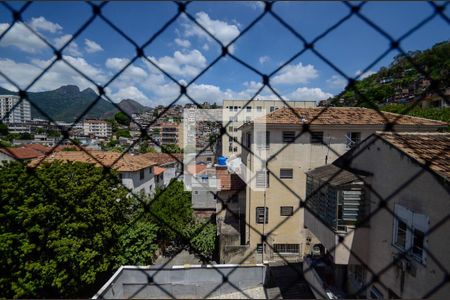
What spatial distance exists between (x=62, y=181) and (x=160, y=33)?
562 centimetres

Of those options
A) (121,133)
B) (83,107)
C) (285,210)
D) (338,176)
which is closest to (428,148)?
(338,176)

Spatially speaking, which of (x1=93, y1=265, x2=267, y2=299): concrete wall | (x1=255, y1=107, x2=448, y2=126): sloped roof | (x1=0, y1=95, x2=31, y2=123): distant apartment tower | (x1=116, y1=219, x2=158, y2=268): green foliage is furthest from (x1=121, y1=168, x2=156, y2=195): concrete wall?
(x1=0, y1=95, x2=31, y2=123): distant apartment tower

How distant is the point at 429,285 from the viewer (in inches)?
95.6

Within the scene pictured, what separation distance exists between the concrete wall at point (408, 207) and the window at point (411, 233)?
0.04 m

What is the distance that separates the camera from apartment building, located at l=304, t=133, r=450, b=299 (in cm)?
231

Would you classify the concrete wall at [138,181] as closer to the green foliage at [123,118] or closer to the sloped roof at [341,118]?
the sloped roof at [341,118]

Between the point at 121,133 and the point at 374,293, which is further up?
the point at 121,133

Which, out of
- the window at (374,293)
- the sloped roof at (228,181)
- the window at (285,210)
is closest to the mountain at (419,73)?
the window at (374,293)

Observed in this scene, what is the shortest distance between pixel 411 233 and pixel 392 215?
24.2 inches

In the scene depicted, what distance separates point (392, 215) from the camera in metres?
2.24

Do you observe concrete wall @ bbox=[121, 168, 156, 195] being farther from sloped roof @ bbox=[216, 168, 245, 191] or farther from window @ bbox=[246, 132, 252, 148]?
window @ bbox=[246, 132, 252, 148]

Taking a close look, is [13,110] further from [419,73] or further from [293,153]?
[293,153]

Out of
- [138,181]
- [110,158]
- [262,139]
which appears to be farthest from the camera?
[138,181]

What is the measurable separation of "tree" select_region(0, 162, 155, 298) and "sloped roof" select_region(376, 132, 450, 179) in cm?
380
